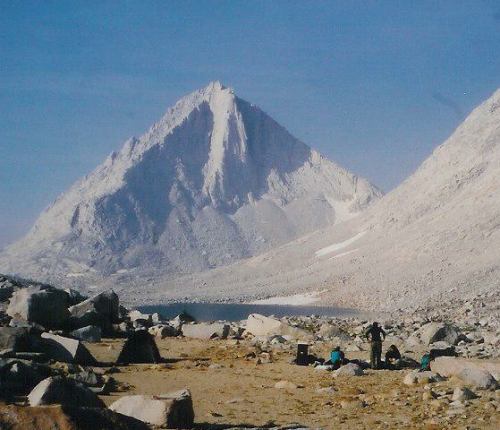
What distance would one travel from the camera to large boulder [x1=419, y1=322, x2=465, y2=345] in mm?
22914

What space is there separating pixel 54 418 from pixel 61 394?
2.62m

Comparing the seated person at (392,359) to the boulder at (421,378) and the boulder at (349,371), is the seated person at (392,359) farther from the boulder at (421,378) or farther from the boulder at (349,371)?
the boulder at (421,378)

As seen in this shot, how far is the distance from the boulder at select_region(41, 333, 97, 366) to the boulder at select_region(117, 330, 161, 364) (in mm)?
1389

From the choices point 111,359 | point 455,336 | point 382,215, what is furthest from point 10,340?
point 382,215

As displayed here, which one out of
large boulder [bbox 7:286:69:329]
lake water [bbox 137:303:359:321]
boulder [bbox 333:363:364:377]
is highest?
large boulder [bbox 7:286:69:329]

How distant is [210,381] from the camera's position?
559 inches

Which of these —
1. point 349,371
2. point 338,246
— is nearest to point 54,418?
point 349,371

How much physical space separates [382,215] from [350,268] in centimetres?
3861

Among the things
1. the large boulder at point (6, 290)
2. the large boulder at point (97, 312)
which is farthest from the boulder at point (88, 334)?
the large boulder at point (6, 290)

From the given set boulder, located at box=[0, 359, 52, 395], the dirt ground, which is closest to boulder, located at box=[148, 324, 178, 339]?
the dirt ground

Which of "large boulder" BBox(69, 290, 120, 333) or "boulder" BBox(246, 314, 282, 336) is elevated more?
"large boulder" BBox(69, 290, 120, 333)

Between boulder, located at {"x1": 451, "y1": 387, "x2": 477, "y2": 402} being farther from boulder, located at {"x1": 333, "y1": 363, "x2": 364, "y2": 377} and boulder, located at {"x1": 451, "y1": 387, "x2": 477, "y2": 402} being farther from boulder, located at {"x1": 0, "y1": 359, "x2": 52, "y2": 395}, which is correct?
boulder, located at {"x1": 0, "y1": 359, "x2": 52, "y2": 395}

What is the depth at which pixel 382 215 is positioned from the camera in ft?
480

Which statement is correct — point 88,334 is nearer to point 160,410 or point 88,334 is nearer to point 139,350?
point 139,350
